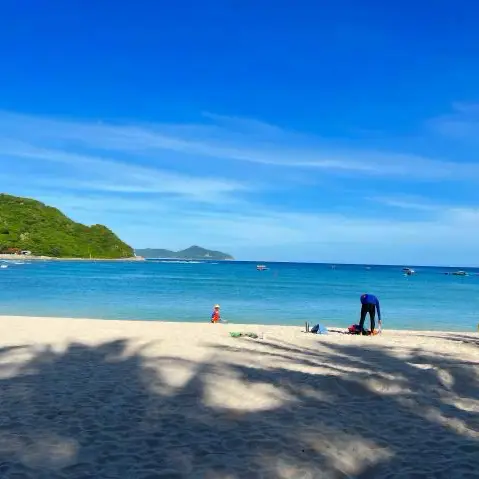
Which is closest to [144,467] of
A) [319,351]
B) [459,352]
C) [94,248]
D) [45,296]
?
[319,351]

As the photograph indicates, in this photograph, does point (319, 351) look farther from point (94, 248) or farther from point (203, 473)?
point (94, 248)

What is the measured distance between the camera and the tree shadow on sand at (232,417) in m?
5.06

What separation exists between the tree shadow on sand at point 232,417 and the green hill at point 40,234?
163m

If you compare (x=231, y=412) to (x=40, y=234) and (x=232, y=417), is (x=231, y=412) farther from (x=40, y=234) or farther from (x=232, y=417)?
(x=40, y=234)

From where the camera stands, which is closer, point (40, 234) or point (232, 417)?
point (232, 417)

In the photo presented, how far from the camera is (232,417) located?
6.69 m

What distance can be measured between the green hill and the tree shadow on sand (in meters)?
163

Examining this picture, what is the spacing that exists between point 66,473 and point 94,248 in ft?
640

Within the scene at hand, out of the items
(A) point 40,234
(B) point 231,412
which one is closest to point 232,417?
(B) point 231,412

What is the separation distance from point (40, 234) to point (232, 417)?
181393 millimetres

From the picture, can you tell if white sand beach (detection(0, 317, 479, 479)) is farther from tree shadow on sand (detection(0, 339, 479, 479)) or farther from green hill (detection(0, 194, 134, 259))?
green hill (detection(0, 194, 134, 259))

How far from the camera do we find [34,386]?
26.2 ft

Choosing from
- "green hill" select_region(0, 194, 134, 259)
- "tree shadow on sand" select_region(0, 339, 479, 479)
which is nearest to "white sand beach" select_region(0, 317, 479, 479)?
"tree shadow on sand" select_region(0, 339, 479, 479)

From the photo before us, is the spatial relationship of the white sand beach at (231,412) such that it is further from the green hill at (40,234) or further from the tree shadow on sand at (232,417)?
the green hill at (40,234)
